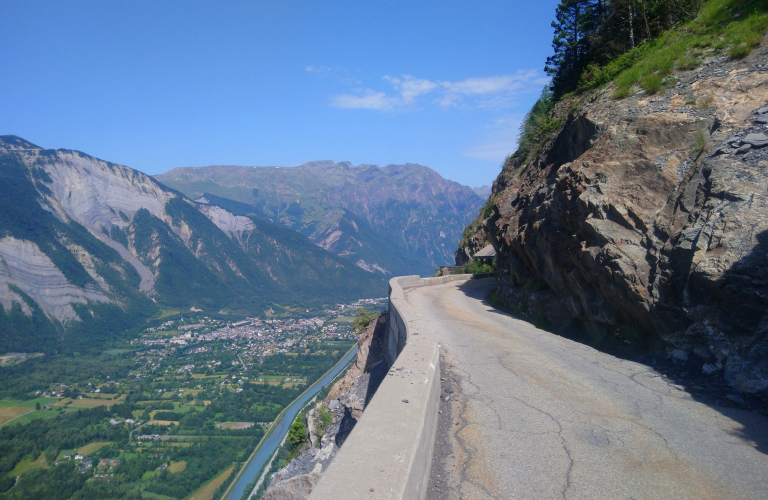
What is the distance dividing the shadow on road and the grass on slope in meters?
6.85

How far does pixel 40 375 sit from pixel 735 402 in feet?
258

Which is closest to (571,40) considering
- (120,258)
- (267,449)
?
(267,449)

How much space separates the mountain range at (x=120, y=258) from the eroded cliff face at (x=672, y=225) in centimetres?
9631

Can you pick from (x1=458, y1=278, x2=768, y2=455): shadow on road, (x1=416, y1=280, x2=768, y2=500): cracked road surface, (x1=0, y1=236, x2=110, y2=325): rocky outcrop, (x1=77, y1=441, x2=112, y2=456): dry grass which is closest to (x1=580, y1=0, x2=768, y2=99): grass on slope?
(x1=458, y1=278, x2=768, y2=455): shadow on road

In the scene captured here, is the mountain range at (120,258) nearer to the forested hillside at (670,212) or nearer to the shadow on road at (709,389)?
the forested hillside at (670,212)

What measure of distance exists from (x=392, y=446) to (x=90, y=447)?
4619cm

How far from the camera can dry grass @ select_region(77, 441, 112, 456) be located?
3702 cm

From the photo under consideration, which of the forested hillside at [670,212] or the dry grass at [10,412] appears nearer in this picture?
the forested hillside at [670,212]

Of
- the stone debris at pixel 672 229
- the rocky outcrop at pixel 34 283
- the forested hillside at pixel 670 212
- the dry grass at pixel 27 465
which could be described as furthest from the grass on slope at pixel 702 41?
the rocky outcrop at pixel 34 283

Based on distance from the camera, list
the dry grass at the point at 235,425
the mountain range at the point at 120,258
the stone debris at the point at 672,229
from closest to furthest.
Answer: the stone debris at the point at 672,229, the dry grass at the point at 235,425, the mountain range at the point at 120,258

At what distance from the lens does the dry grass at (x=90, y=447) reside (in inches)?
1457

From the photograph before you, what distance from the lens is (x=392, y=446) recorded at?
3.53 m

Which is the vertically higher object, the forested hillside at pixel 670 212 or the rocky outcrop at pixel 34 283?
the forested hillside at pixel 670 212

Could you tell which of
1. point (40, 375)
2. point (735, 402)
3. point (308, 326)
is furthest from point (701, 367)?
point (308, 326)
